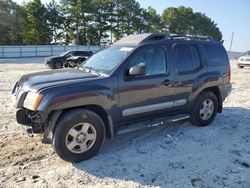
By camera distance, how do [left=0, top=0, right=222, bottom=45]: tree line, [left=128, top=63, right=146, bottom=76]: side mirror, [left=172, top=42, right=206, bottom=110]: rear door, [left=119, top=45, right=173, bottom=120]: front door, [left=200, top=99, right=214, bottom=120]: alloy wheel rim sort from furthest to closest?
[left=0, top=0, right=222, bottom=45]: tree line < [left=200, top=99, right=214, bottom=120]: alloy wheel rim < [left=172, top=42, right=206, bottom=110]: rear door < [left=119, top=45, right=173, bottom=120]: front door < [left=128, top=63, right=146, bottom=76]: side mirror

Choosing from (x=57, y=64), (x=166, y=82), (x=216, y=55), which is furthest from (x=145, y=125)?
(x=57, y=64)

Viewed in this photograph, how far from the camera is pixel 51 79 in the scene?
181 inches

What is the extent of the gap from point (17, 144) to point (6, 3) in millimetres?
48058

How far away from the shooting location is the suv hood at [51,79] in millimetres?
4309

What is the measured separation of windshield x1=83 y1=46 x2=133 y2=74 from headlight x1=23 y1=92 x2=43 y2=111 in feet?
4.05

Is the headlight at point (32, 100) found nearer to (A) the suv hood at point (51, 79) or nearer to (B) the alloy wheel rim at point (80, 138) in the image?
(A) the suv hood at point (51, 79)

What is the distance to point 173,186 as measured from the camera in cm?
388

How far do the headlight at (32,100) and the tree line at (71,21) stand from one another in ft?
147

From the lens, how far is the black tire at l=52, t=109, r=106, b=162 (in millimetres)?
4243

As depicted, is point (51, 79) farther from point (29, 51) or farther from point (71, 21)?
point (71, 21)

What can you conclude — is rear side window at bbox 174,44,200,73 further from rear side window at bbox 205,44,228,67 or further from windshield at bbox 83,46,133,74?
windshield at bbox 83,46,133,74

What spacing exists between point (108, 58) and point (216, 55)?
268 cm

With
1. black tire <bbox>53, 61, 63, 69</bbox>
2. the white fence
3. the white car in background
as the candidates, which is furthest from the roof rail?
the white fence

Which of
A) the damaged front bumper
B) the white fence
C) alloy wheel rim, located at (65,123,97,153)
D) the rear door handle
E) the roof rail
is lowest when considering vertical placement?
alloy wheel rim, located at (65,123,97,153)
